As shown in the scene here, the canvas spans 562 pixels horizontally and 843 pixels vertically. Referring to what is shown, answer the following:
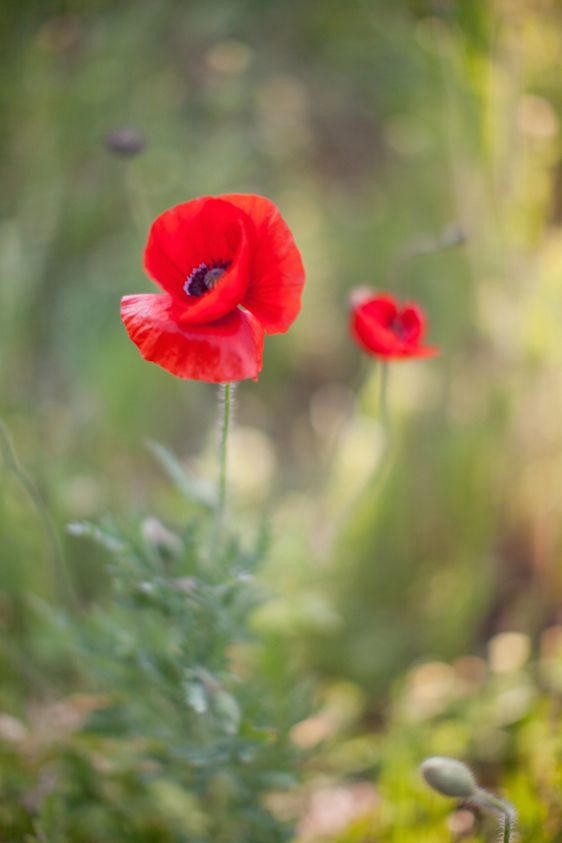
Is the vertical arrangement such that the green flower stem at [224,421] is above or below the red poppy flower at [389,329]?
below

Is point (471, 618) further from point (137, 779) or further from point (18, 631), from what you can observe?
point (18, 631)

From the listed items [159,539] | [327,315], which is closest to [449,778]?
[159,539]

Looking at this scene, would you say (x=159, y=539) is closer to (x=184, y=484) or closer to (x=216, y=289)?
(x=184, y=484)

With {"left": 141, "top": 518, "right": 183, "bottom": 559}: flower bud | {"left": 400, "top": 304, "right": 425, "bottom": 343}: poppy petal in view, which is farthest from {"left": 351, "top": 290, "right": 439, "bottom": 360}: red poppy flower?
{"left": 141, "top": 518, "right": 183, "bottom": 559}: flower bud

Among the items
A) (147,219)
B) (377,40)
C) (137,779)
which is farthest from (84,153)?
(137,779)

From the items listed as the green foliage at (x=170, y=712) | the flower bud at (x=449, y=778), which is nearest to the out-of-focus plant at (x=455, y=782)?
the flower bud at (x=449, y=778)

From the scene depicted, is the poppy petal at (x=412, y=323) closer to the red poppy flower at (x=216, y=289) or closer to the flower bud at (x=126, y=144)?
the red poppy flower at (x=216, y=289)
